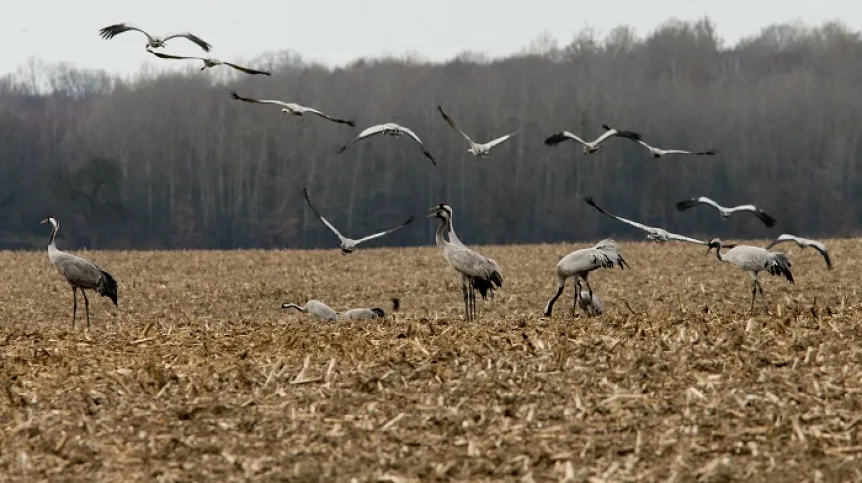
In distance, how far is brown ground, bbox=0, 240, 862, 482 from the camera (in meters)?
7.64

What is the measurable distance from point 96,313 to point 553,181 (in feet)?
213

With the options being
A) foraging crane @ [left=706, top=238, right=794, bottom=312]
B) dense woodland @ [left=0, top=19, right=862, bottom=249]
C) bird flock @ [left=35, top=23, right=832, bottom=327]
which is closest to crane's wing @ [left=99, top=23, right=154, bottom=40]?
bird flock @ [left=35, top=23, right=832, bottom=327]

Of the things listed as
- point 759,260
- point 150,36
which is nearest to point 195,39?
point 150,36

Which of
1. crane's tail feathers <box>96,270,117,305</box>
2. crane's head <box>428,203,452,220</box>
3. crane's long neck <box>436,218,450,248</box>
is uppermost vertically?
crane's head <box>428,203,452,220</box>

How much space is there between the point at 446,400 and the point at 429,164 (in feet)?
259

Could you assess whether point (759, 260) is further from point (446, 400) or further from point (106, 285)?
point (446, 400)

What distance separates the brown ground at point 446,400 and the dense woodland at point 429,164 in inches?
2547

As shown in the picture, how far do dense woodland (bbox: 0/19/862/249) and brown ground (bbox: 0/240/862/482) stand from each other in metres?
64.7

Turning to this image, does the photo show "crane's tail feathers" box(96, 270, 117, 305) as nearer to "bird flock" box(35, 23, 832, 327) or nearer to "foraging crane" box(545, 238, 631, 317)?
"bird flock" box(35, 23, 832, 327)

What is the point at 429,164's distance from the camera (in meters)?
87.6

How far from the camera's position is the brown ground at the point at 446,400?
764cm

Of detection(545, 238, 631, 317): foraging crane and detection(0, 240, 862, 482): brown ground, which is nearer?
detection(0, 240, 862, 482): brown ground

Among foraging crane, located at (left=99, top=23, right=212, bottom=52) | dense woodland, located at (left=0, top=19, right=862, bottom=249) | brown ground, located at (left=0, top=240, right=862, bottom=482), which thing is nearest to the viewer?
brown ground, located at (left=0, top=240, right=862, bottom=482)

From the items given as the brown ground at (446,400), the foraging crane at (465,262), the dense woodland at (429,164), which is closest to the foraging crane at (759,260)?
the foraging crane at (465,262)
